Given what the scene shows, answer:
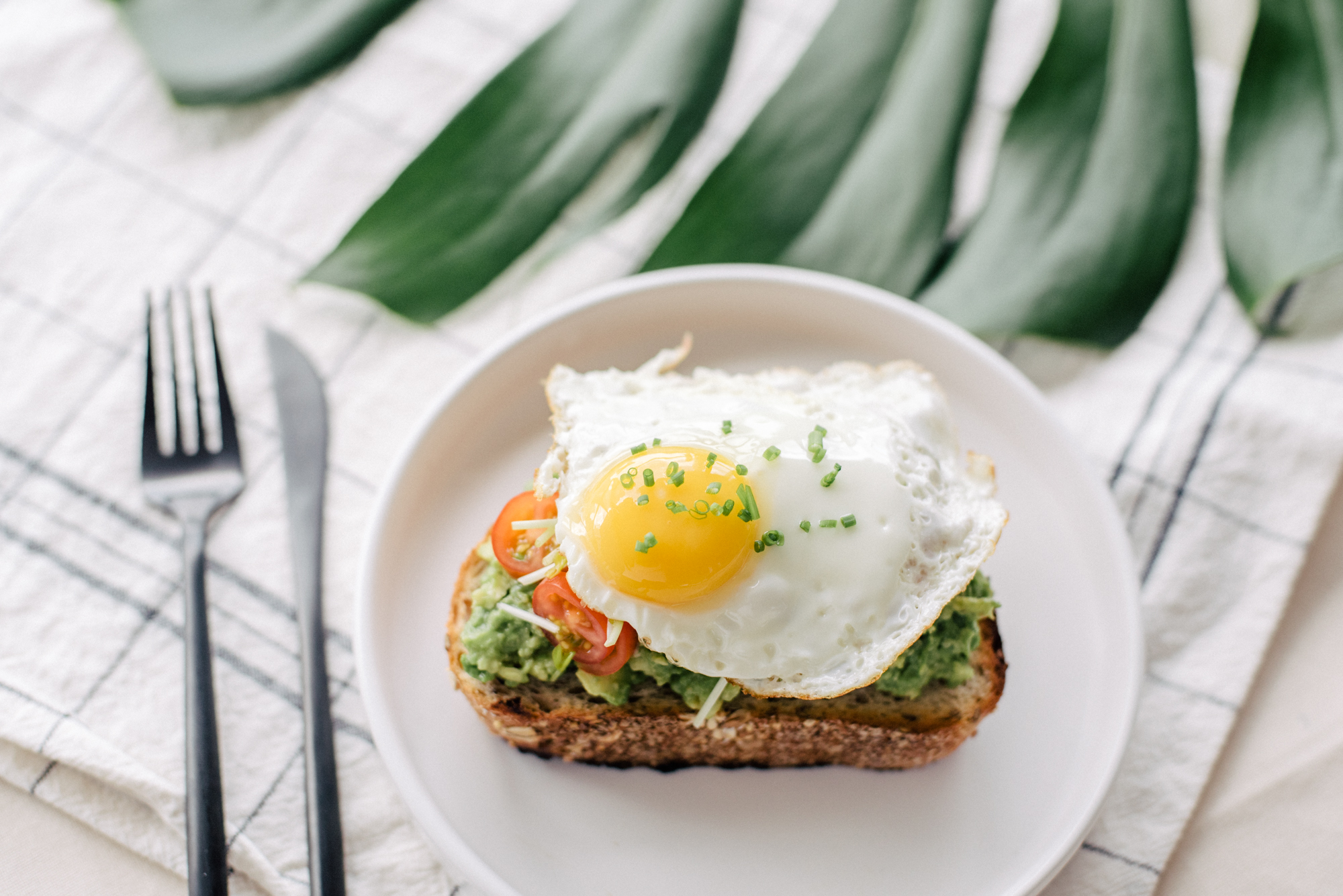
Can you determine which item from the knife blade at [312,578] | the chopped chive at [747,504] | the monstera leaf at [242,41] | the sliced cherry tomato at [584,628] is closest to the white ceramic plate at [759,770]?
the knife blade at [312,578]

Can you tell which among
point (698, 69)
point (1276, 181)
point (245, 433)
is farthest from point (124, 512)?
point (1276, 181)

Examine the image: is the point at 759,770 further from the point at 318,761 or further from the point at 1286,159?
the point at 1286,159

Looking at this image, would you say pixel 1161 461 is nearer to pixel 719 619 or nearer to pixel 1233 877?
pixel 1233 877

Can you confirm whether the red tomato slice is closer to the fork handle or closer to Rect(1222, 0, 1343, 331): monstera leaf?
the fork handle

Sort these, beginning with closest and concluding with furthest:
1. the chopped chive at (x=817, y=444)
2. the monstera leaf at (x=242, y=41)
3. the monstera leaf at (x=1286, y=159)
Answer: the chopped chive at (x=817, y=444) → the monstera leaf at (x=1286, y=159) → the monstera leaf at (x=242, y=41)

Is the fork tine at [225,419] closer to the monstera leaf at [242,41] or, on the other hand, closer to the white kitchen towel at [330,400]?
the white kitchen towel at [330,400]
